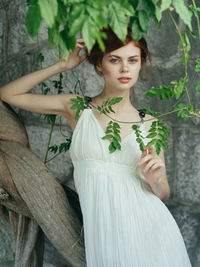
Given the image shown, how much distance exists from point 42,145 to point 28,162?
0.60 metres

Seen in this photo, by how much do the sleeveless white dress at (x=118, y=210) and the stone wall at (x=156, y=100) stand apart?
1.72 ft

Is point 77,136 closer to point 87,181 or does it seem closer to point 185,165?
point 87,181

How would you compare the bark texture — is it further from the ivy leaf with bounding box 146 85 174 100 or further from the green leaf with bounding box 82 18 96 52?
the green leaf with bounding box 82 18 96 52

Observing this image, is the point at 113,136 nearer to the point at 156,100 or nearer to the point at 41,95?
the point at 41,95

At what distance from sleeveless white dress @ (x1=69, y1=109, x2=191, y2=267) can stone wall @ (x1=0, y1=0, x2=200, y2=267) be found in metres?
0.53

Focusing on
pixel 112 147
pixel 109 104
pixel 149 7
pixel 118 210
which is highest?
pixel 149 7

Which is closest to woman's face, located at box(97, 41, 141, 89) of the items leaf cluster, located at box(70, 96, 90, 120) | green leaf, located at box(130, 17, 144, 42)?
leaf cluster, located at box(70, 96, 90, 120)

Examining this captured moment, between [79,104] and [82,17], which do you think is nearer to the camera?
[82,17]

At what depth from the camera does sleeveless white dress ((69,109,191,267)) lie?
1.42m

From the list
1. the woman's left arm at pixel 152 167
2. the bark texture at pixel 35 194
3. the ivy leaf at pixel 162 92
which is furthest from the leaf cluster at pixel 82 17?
the bark texture at pixel 35 194

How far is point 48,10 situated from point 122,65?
0.72 metres

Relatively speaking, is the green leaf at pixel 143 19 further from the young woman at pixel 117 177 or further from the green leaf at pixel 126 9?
the young woman at pixel 117 177

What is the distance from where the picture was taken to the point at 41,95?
5.17 ft

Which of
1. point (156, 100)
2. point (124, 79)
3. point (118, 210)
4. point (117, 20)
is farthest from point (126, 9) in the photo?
point (156, 100)
